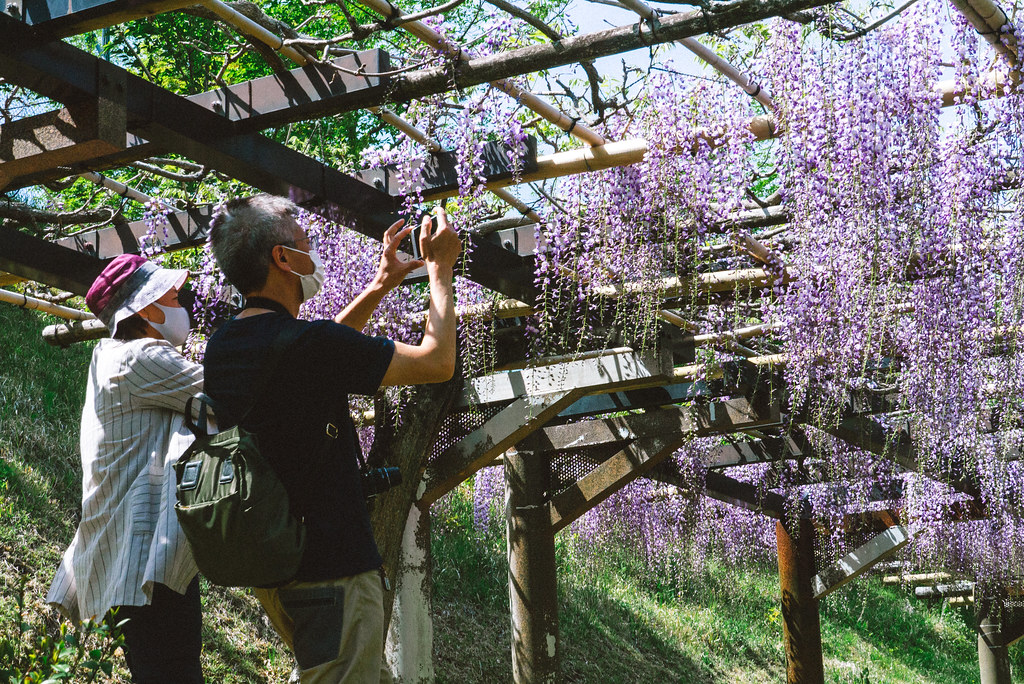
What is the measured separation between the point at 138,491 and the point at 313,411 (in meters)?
0.45

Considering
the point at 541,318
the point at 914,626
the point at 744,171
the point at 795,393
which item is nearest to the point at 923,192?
the point at 744,171

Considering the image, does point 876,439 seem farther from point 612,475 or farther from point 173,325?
point 173,325

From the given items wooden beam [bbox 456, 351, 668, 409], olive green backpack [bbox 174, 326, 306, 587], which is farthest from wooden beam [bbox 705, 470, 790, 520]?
olive green backpack [bbox 174, 326, 306, 587]

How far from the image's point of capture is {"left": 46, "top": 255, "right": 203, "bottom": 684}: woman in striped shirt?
1.76 m

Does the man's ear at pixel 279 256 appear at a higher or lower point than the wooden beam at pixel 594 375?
higher

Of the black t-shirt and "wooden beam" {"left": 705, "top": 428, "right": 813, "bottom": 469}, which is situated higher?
the black t-shirt

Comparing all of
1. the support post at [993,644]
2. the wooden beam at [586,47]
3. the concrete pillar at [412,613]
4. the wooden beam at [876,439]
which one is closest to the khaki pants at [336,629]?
the wooden beam at [586,47]

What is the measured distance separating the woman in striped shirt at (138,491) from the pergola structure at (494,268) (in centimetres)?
44

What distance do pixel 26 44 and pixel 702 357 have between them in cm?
374

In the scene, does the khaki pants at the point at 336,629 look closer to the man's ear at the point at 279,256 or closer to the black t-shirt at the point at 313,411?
the black t-shirt at the point at 313,411

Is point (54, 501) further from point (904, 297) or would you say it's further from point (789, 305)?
point (904, 297)

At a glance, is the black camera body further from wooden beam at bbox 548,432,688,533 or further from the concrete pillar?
wooden beam at bbox 548,432,688,533

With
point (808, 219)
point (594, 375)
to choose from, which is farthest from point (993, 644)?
point (808, 219)

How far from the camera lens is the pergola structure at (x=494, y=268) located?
217 centimetres
